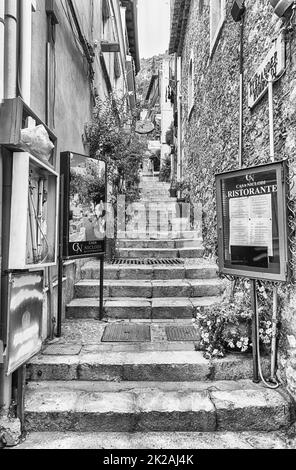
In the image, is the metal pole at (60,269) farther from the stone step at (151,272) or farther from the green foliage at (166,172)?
the green foliage at (166,172)

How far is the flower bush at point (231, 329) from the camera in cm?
341

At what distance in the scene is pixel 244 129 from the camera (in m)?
4.38

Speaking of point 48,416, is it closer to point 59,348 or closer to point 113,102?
point 59,348

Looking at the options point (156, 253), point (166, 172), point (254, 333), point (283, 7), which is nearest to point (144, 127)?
point (166, 172)

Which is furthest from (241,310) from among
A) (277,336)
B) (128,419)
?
(128,419)

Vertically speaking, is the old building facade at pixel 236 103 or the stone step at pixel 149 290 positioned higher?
the old building facade at pixel 236 103

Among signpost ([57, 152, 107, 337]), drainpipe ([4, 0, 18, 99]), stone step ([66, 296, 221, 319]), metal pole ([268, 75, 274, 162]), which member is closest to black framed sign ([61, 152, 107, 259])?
signpost ([57, 152, 107, 337])

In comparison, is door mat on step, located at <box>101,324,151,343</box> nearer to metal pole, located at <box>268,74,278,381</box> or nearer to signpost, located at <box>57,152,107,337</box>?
signpost, located at <box>57,152,107,337</box>

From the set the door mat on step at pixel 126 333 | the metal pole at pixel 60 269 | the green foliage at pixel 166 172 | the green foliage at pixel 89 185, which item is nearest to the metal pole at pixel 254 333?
the door mat on step at pixel 126 333

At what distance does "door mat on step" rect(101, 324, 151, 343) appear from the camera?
3.86 meters

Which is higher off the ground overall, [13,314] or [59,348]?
[13,314]

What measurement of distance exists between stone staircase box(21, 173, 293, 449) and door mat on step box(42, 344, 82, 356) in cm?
1

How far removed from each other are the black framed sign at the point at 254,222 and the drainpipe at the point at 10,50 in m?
2.10
